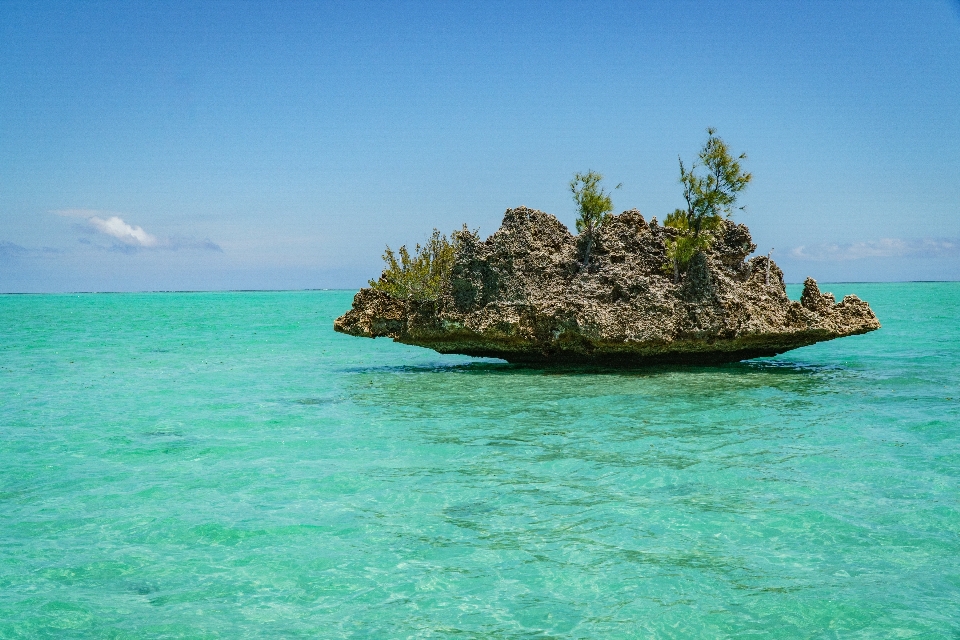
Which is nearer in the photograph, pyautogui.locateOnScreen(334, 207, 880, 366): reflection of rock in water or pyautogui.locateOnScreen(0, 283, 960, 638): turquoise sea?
pyautogui.locateOnScreen(0, 283, 960, 638): turquoise sea

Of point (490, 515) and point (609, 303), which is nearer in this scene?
point (490, 515)

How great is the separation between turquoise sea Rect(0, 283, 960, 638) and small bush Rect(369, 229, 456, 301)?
3.18 m

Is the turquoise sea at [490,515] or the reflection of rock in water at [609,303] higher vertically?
the reflection of rock in water at [609,303]

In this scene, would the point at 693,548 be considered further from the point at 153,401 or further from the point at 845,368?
the point at 845,368

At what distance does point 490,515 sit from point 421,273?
10.4 m

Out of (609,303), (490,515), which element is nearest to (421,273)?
(609,303)

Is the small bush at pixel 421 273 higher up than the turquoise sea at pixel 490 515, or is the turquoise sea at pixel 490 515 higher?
the small bush at pixel 421 273

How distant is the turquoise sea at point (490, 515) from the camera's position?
198 inches

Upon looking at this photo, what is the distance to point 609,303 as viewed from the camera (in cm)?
1603

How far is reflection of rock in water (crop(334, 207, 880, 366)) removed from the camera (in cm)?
1587

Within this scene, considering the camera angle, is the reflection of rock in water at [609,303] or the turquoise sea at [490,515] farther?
the reflection of rock in water at [609,303]

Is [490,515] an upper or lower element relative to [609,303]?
lower

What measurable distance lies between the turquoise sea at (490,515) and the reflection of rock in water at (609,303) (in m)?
2.01

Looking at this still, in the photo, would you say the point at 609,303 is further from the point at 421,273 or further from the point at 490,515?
the point at 490,515
